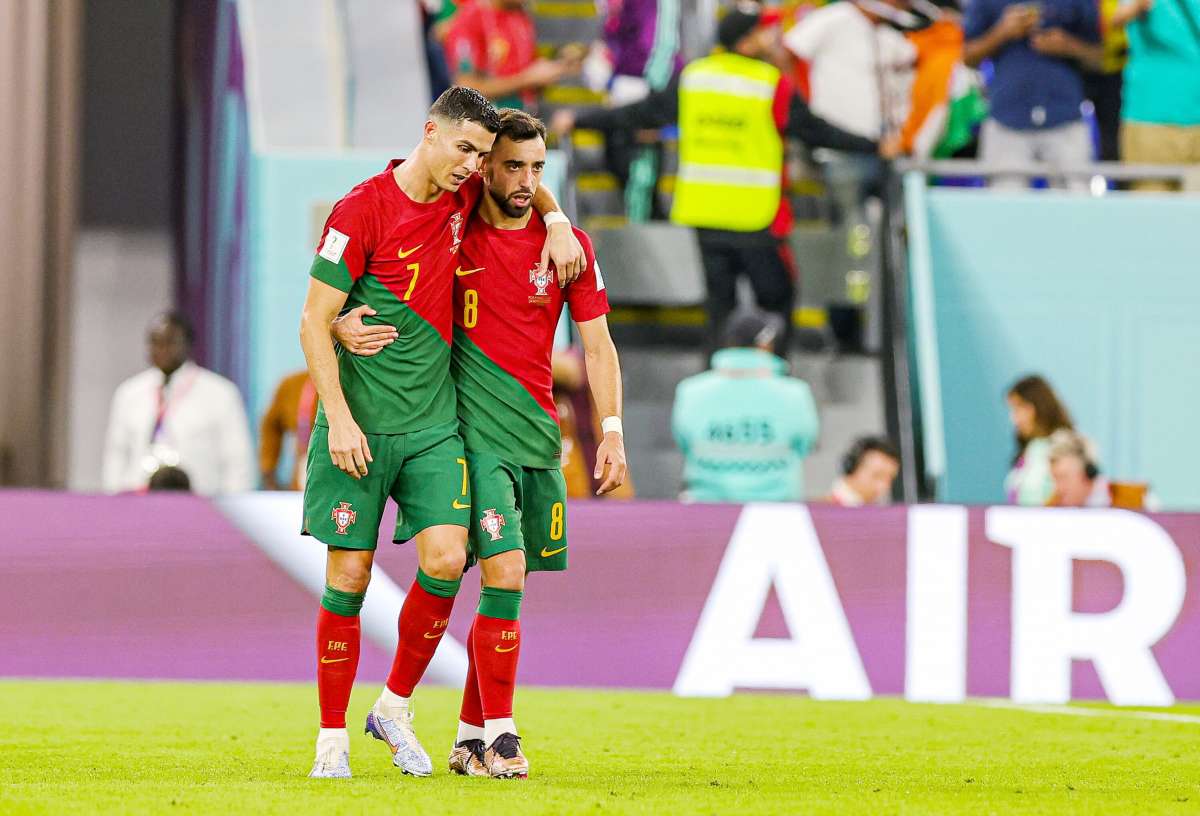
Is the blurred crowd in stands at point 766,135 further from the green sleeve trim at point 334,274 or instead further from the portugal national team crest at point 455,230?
the green sleeve trim at point 334,274

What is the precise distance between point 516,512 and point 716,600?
3249 millimetres


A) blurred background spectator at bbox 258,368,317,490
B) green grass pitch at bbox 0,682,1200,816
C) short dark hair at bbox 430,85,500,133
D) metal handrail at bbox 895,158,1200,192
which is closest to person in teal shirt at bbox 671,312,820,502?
green grass pitch at bbox 0,682,1200,816

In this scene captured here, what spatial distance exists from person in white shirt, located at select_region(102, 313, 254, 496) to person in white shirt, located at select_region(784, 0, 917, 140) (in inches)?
158

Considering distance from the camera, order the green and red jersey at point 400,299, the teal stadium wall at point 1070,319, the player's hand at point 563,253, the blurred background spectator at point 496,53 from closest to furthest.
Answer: the green and red jersey at point 400,299
the player's hand at point 563,253
the blurred background spectator at point 496,53
the teal stadium wall at point 1070,319

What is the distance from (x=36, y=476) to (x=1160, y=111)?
8.18 meters

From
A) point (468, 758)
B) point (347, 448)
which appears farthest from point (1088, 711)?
point (347, 448)

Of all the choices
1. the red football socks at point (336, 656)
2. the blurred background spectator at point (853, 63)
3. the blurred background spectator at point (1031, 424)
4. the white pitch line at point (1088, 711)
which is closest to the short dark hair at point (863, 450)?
the blurred background spectator at point (1031, 424)

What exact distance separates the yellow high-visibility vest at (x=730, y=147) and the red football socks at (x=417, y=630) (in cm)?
532

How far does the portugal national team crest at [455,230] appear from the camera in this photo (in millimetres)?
6262

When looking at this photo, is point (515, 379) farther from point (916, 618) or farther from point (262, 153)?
point (262, 153)

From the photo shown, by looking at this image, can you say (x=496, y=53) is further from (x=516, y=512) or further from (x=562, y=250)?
(x=516, y=512)

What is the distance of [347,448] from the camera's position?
237 inches

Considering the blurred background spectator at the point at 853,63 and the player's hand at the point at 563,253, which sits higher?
the blurred background spectator at the point at 853,63

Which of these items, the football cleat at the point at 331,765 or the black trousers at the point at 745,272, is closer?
the football cleat at the point at 331,765
